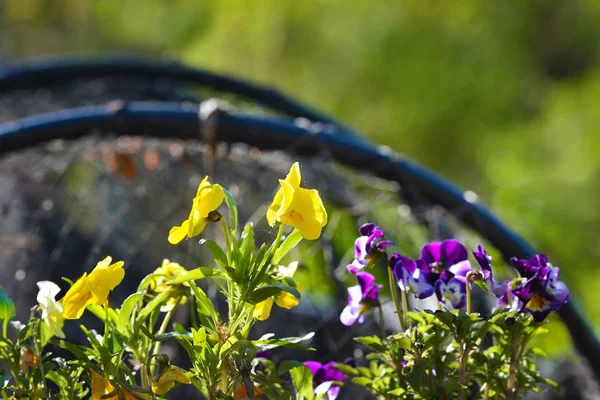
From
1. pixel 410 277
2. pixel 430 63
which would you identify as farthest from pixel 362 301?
pixel 430 63

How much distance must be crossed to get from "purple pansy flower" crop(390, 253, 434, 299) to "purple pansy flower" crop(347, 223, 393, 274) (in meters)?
0.01

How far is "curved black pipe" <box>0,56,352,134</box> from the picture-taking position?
1.79m

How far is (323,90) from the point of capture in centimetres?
482

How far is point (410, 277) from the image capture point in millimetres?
608

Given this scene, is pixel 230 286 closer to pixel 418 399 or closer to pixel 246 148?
pixel 418 399

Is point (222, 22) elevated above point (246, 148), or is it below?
above

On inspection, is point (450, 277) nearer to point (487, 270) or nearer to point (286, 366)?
point (487, 270)

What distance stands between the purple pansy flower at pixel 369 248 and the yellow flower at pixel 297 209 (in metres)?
0.08

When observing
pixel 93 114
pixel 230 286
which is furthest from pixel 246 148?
pixel 230 286

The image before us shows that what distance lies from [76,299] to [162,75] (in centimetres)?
144

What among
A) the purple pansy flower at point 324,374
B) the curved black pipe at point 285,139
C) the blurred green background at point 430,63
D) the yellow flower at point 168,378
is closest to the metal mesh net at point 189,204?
the curved black pipe at point 285,139

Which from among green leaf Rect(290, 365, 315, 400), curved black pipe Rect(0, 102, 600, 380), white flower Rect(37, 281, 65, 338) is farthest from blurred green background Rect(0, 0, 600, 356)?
white flower Rect(37, 281, 65, 338)

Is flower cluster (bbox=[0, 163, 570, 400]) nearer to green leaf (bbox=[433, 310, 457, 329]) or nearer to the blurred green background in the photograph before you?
green leaf (bbox=[433, 310, 457, 329])

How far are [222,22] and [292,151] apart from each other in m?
3.77
